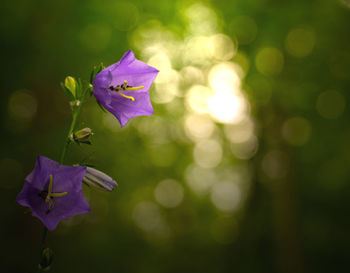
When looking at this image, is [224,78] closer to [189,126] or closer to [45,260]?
[189,126]

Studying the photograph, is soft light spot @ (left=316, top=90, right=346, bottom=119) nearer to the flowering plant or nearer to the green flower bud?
the flowering plant

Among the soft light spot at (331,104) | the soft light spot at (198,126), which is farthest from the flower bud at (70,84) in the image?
the soft light spot at (198,126)

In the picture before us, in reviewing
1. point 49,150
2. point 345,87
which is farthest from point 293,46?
point 49,150

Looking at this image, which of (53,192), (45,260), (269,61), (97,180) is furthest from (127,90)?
(269,61)

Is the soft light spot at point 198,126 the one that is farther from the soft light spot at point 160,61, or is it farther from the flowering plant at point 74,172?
the flowering plant at point 74,172

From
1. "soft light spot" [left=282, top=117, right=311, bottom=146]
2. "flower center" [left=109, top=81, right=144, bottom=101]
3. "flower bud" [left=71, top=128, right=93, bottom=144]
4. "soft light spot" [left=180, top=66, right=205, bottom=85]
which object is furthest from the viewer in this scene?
"soft light spot" [left=282, top=117, right=311, bottom=146]

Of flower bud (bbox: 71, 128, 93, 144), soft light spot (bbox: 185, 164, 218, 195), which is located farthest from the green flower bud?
soft light spot (bbox: 185, 164, 218, 195)
